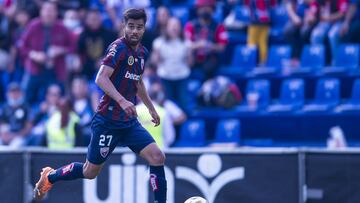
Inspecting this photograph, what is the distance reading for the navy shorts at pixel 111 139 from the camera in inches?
426

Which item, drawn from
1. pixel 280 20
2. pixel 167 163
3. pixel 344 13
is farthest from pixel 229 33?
pixel 167 163

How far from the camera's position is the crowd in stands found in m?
16.7

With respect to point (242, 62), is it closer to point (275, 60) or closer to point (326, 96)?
point (275, 60)

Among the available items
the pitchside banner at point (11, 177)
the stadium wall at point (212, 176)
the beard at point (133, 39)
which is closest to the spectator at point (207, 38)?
the stadium wall at point (212, 176)

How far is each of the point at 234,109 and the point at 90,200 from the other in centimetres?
471

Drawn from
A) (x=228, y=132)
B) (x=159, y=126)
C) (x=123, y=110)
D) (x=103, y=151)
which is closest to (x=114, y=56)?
(x=123, y=110)

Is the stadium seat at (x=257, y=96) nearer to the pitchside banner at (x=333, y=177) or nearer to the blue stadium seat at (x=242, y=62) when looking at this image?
the blue stadium seat at (x=242, y=62)

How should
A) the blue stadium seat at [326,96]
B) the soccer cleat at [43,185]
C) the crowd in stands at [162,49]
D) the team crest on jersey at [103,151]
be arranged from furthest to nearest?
the crowd in stands at [162,49] < the blue stadium seat at [326,96] < the soccer cleat at [43,185] < the team crest on jersey at [103,151]

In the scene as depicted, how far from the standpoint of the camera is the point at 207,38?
693 inches

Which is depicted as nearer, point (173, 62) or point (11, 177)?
point (11, 177)

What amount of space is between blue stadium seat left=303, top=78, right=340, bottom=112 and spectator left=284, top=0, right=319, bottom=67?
0.83m

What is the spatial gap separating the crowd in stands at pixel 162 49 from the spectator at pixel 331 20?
15 mm

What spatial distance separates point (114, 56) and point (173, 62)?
6.77m

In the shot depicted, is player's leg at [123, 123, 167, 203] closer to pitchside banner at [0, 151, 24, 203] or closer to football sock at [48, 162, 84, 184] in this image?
football sock at [48, 162, 84, 184]
